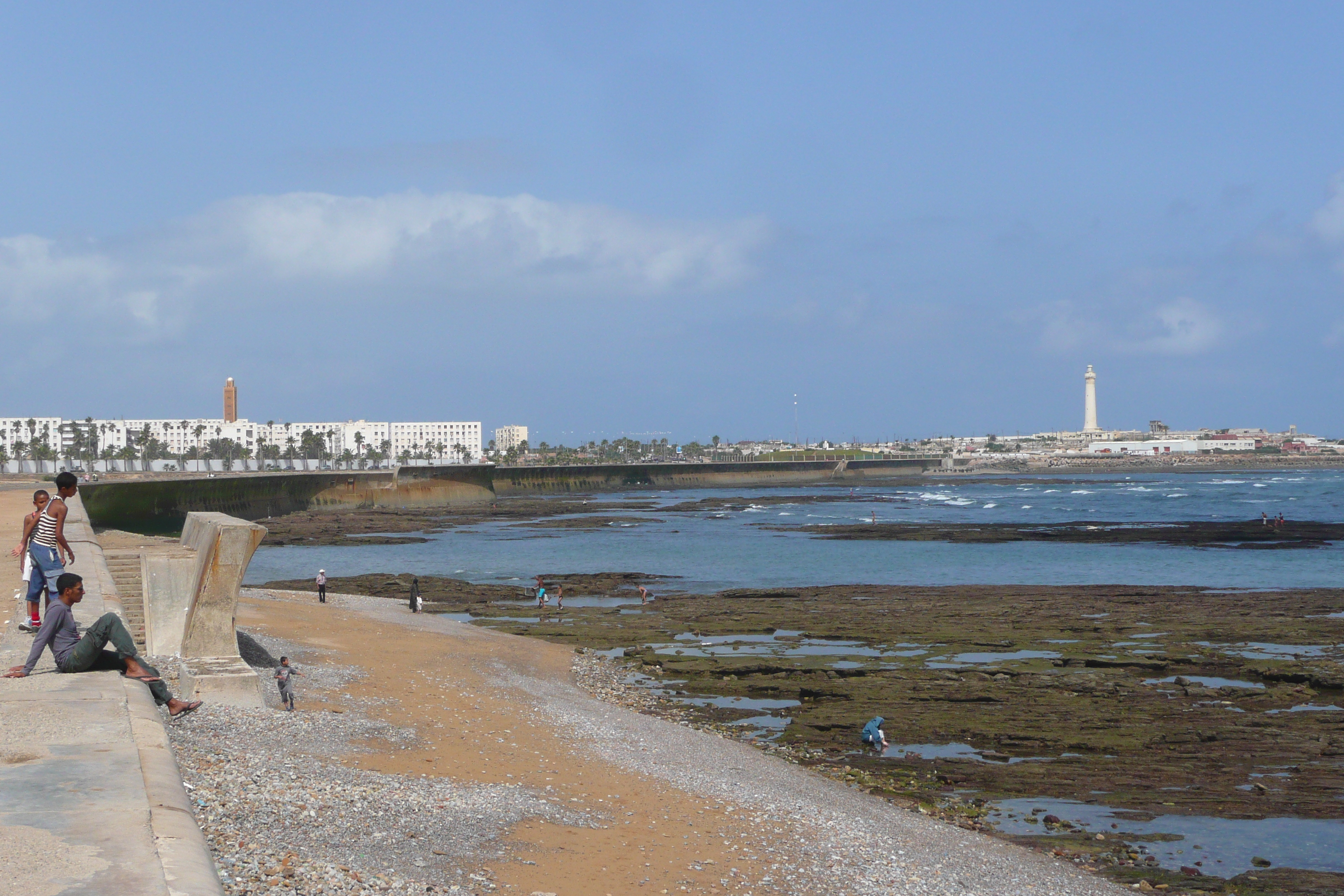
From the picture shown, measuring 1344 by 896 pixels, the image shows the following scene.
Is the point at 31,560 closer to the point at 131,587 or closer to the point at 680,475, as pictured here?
the point at 131,587

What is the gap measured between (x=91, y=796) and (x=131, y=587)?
1449 centimetres

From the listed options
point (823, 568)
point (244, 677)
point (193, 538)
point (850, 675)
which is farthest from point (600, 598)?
point (244, 677)

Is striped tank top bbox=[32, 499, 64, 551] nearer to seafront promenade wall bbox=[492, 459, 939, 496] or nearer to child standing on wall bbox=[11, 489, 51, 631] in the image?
child standing on wall bbox=[11, 489, 51, 631]

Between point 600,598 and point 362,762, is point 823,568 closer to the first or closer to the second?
point 600,598

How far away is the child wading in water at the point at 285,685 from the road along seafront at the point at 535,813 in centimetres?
42

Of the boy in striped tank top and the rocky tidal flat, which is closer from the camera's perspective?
the boy in striped tank top

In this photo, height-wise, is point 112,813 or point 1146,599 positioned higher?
point 112,813

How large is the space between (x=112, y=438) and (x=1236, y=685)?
205605 millimetres

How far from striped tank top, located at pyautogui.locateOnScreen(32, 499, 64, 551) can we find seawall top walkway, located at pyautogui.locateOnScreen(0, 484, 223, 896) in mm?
2408

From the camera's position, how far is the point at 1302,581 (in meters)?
38.5

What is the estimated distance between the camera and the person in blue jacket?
16.2m

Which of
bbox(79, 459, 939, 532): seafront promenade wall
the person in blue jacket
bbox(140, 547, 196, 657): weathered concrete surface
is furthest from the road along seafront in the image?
bbox(79, 459, 939, 532): seafront promenade wall

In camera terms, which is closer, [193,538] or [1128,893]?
[1128,893]

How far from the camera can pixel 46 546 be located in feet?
43.5
